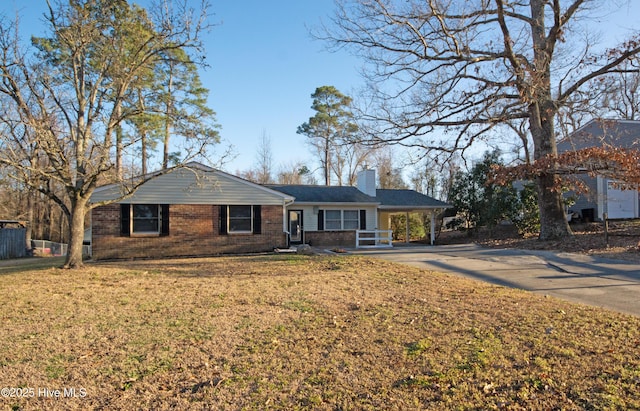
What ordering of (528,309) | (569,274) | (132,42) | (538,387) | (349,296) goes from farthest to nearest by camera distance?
(132,42) → (569,274) → (349,296) → (528,309) → (538,387)

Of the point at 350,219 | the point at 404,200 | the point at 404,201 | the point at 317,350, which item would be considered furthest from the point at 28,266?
the point at 404,200

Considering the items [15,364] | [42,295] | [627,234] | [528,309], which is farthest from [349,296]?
[627,234]

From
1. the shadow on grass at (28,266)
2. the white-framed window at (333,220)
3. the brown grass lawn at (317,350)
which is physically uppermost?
the white-framed window at (333,220)

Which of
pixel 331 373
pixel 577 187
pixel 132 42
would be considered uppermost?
pixel 132 42

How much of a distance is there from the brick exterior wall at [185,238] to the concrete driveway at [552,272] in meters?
5.69

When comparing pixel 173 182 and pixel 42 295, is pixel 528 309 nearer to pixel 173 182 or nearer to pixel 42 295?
pixel 42 295

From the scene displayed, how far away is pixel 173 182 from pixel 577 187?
50.9 ft

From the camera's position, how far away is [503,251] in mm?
14969

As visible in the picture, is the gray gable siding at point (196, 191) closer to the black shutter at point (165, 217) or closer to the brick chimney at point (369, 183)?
the black shutter at point (165, 217)

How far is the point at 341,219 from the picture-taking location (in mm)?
21062

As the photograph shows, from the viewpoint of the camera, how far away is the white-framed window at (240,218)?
16.9 meters

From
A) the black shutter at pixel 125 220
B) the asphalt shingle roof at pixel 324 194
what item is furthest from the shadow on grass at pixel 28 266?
the asphalt shingle roof at pixel 324 194

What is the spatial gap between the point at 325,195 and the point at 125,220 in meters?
9.99

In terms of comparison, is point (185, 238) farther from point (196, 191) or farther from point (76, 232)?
point (76, 232)
